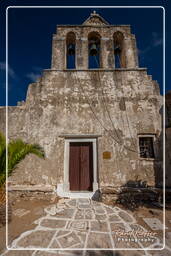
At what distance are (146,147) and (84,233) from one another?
5354 mm

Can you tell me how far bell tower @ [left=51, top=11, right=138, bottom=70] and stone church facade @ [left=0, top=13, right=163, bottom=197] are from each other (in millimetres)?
72

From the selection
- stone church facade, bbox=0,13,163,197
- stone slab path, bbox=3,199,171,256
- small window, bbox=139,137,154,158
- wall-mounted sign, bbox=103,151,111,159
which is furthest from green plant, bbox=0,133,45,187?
small window, bbox=139,137,154,158

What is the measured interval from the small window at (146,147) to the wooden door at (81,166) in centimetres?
265

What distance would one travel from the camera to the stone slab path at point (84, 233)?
3109 millimetres

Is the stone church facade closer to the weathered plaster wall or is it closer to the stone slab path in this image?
the weathered plaster wall

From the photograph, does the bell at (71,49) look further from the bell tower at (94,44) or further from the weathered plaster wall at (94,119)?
the weathered plaster wall at (94,119)

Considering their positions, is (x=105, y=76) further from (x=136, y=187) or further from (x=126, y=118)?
(x=136, y=187)

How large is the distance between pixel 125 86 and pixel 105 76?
1.28 m

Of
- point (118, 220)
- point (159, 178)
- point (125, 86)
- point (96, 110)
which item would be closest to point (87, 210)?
point (118, 220)

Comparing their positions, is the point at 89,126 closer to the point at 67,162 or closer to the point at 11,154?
the point at 67,162

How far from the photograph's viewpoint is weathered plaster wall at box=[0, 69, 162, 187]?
701 centimetres

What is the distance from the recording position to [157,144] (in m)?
7.39

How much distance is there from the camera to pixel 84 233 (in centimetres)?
362

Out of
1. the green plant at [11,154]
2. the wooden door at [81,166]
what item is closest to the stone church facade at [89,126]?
the wooden door at [81,166]
